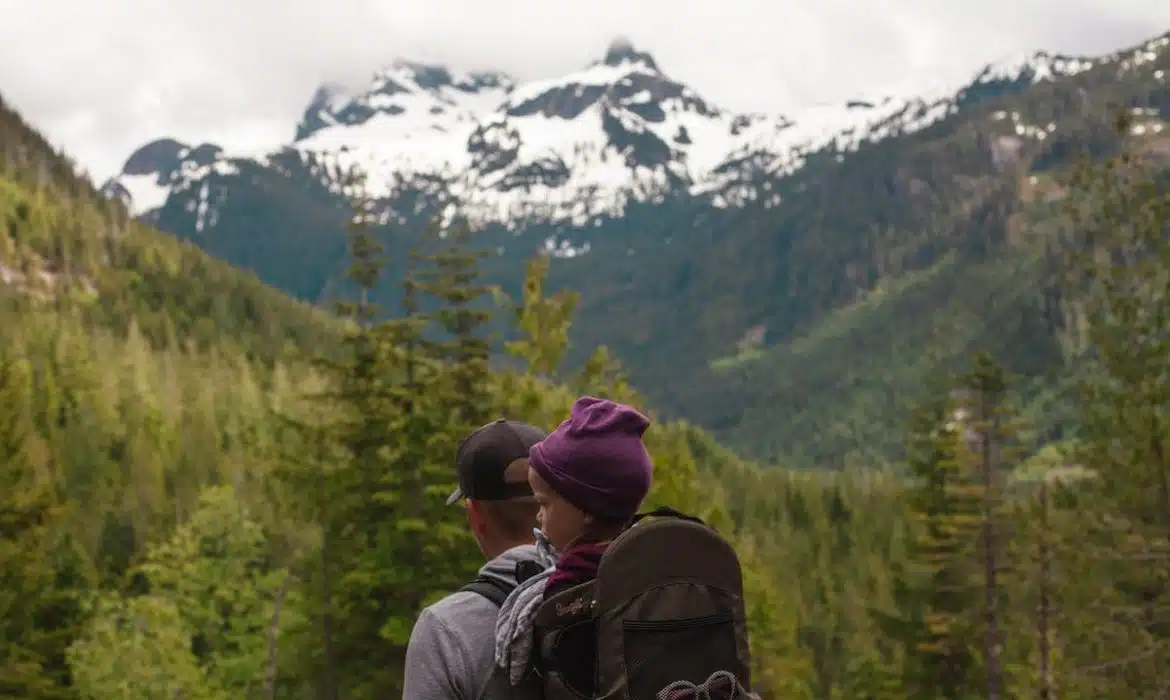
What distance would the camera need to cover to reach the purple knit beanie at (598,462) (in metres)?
3.44

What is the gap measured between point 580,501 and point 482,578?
0.45m

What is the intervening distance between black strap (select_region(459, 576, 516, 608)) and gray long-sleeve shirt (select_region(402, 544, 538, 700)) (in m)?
0.08

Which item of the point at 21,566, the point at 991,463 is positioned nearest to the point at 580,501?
the point at 991,463

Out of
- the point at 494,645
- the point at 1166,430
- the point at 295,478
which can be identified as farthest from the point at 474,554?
the point at 494,645

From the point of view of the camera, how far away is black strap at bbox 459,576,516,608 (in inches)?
138

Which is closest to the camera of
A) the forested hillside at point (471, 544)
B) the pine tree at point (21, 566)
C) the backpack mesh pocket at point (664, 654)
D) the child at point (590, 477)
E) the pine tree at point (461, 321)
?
the backpack mesh pocket at point (664, 654)

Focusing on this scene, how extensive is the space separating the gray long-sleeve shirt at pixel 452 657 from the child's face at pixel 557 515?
334 millimetres

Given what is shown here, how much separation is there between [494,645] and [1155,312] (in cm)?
1185

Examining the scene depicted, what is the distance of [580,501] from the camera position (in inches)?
136

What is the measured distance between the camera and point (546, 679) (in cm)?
327

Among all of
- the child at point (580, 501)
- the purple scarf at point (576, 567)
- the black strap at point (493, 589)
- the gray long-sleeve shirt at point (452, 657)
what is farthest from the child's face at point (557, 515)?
the gray long-sleeve shirt at point (452, 657)

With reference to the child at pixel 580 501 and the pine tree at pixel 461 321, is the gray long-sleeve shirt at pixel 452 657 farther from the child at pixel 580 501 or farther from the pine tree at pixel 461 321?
the pine tree at pixel 461 321

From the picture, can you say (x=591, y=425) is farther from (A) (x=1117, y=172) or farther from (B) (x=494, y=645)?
(A) (x=1117, y=172)

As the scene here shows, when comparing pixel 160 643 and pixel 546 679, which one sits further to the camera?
pixel 160 643
